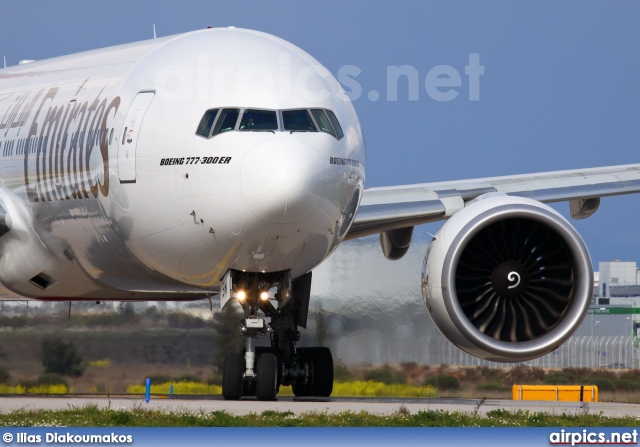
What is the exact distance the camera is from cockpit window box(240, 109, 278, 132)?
14.7 meters

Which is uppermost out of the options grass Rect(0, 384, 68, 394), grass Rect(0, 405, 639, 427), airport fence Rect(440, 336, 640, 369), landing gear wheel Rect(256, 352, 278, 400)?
airport fence Rect(440, 336, 640, 369)

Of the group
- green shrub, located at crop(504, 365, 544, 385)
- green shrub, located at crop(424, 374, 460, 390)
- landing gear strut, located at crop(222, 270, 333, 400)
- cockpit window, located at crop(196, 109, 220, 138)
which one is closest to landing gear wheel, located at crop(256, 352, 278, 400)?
landing gear strut, located at crop(222, 270, 333, 400)

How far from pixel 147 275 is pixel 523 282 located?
4002mm

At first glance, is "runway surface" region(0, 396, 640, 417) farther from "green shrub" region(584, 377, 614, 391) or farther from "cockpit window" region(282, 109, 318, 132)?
"green shrub" region(584, 377, 614, 391)

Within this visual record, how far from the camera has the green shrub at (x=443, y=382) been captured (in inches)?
891

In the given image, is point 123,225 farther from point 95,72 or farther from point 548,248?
point 548,248

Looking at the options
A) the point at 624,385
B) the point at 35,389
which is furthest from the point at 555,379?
the point at 35,389

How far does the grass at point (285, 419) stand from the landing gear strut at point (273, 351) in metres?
1.93

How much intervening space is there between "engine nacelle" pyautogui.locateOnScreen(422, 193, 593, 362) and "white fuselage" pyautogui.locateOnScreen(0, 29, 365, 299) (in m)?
1.31

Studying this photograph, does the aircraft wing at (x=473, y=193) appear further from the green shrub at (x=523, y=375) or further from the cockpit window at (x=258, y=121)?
the green shrub at (x=523, y=375)

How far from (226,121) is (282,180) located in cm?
108

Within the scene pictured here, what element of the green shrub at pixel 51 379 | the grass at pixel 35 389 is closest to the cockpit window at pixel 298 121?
the green shrub at pixel 51 379

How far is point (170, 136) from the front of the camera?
15.1 meters

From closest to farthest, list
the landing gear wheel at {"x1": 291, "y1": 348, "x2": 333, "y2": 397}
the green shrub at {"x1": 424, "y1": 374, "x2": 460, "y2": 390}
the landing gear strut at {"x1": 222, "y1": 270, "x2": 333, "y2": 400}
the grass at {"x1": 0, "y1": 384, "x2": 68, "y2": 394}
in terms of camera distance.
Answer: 1. the landing gear strut at {"x1": 222, "y1": 270, "x2": 333, "y2": 400}
2. the landing gear wheel at {"x1": 291, "y1": 348, "x2": 333, "y2": 397}
3. the green shrub at {"x1": 424, "y1": 374, "x2": 460, "y2": 390}
4. the grass at {"x1": 0, "y1": 384, "x2": 68, "y2": 394}
